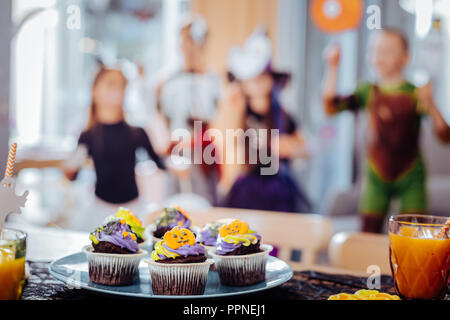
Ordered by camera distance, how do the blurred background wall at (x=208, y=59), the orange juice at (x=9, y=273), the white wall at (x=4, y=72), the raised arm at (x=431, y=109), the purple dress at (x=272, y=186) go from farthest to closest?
the blurred background wall at (x=208, y=59)
the purple dress at (x=272, y=186)
the raised arm at (x=431, y=109)
the white wall at (x=4, y=72)
the orange juice at (x=9, y=273)

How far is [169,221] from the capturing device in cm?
100

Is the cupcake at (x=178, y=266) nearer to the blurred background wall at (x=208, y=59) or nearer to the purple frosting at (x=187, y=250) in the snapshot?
the purple frosting at (x=187, y=250)

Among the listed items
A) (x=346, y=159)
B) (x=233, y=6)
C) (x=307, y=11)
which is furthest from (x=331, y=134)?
(x=233, y=6)

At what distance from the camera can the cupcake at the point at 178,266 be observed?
78 centimetres

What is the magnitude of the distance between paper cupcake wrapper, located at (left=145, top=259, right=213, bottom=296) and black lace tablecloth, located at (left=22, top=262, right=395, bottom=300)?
7cm

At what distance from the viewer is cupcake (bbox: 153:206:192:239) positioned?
100 cm

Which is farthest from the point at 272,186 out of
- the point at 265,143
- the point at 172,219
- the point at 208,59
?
the point at 172,219

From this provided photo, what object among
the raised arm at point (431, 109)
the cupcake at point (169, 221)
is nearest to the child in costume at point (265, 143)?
the raised arm at point (431, 109)

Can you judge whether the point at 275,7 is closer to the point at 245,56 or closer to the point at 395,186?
the point at 245,56

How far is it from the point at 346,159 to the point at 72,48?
2.20 meters

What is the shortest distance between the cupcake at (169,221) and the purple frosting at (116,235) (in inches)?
5.6

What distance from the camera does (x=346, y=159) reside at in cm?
343

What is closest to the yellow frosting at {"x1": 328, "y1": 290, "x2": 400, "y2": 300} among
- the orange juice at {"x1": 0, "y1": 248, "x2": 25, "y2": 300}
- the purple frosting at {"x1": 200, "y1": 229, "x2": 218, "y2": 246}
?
the purple frosting at {"x1": 200, "y1": 229, "x2": 218, "y2": 246}
